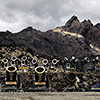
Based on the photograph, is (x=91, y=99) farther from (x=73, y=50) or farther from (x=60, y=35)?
(x=60, y=35)

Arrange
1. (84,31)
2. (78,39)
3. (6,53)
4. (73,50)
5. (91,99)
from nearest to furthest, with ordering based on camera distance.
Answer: (91,99)
(6,53)
(73,50)
(78,39)
(84,31)

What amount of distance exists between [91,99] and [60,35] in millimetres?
162653

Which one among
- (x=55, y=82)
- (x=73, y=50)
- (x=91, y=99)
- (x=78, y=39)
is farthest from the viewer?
(x=78, y=39)

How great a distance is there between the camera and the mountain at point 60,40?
12394cm

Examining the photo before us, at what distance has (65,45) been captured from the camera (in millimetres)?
145375

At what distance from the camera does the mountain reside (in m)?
124

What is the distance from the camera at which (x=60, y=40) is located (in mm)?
154875

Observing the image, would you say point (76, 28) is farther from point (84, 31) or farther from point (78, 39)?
point (78, 39)

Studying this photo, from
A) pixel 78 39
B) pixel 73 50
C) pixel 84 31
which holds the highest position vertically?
pixel 84 31

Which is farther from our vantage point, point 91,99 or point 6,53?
point 6,53

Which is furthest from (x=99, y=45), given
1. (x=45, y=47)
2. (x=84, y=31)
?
(x=45, y=47)

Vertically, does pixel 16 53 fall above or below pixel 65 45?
below

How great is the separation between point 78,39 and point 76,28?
28786 mm

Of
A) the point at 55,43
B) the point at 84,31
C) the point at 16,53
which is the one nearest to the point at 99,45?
the point at 84,31
